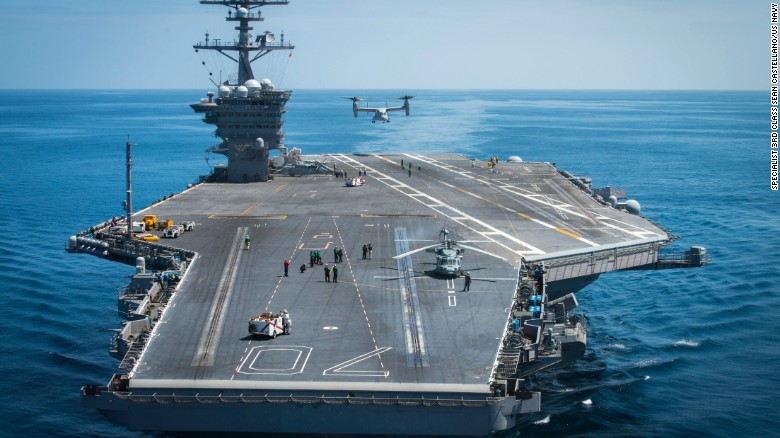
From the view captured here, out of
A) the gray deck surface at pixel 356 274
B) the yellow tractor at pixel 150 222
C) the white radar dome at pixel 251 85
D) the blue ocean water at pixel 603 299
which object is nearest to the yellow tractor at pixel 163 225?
the yellow tractor at pixel 150 222

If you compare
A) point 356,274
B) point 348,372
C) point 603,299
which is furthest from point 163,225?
point 603,299

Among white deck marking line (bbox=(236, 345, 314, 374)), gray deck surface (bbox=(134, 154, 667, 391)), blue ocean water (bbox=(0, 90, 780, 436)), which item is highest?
gray deck surface (bbox=(134, 154, 667, 391))

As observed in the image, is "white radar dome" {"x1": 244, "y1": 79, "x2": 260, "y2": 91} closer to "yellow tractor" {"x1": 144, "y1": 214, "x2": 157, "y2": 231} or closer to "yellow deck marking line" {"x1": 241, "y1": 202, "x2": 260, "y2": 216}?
"yellow deck marking line" {"x1": 241, "y1": 202, "x2": 260, "y2": 216}

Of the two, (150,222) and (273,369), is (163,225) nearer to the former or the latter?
(150,222)

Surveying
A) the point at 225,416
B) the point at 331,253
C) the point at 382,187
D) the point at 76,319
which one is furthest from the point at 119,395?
the point at 382,187

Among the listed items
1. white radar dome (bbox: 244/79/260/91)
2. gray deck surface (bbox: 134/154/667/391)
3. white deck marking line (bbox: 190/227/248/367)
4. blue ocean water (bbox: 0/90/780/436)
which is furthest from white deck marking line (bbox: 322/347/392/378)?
white radar dome (bbox: 244/79/260/91)

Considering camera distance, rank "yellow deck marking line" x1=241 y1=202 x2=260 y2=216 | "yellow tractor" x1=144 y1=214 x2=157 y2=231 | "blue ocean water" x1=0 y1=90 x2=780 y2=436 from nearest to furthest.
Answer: "blue ocean water" x1=0 y1=90 x2=780 y2=436 < "yellow tractor" x1=144 y1=214 x2=157 y2=231 < "yellow deck marking line" x1=241 y1=202 x2=260 y2=216

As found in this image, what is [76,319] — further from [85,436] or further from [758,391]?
[758,391]
